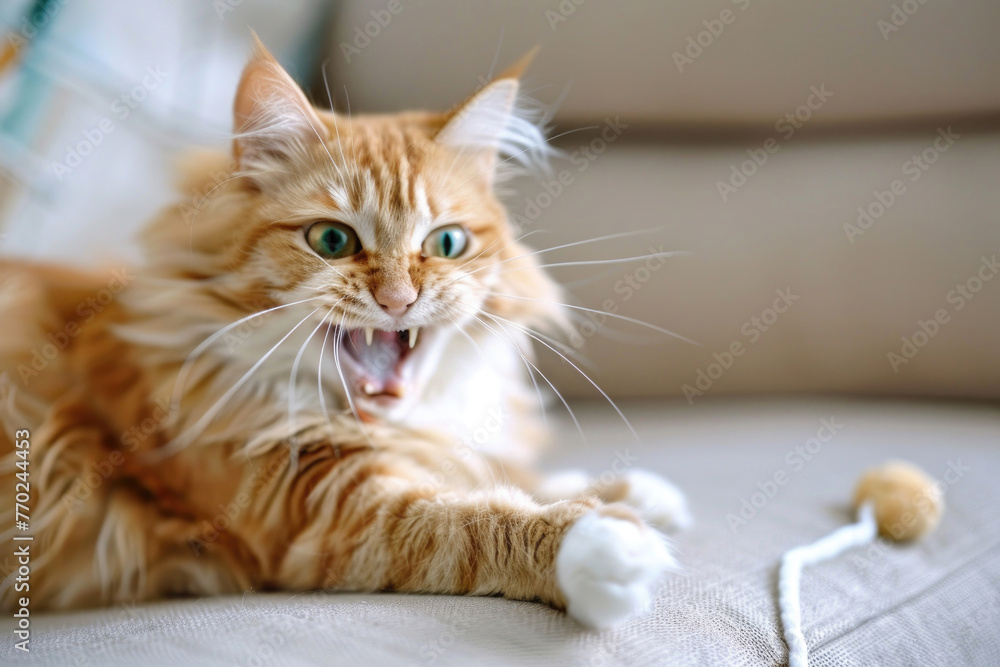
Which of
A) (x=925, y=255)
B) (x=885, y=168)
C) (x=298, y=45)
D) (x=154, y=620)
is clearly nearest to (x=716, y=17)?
(x=885, y=168)

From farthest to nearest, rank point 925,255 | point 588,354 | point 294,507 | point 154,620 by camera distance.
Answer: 1. point 588,354
2. point 925,255
3. point 294,507
4. point 154,620

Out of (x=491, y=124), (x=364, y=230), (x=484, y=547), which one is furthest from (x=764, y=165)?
(x=484, y=547)

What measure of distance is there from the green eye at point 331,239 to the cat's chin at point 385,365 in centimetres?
13

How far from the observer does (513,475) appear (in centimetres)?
111

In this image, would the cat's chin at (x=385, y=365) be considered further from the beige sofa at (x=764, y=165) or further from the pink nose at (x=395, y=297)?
the beige sofa at (x=764, y=165)

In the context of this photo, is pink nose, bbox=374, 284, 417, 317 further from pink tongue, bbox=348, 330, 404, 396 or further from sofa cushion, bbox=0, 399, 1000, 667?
sofa cushion, bbox=0, 399, 1000, 667

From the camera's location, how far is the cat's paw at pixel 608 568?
625 millimetres

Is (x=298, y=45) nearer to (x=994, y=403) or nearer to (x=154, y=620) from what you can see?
(x=154, y=620)

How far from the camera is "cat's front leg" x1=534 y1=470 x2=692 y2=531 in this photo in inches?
38.7

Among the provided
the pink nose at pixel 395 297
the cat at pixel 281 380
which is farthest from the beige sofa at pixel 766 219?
the pink nose at pixel 395 297

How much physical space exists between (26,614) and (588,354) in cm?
130

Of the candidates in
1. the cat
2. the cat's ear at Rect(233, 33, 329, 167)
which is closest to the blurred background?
the cat

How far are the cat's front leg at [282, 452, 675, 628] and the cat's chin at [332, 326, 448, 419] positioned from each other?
0.10 meters

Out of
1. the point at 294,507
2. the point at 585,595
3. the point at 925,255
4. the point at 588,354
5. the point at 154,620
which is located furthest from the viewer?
the point at 588,354
